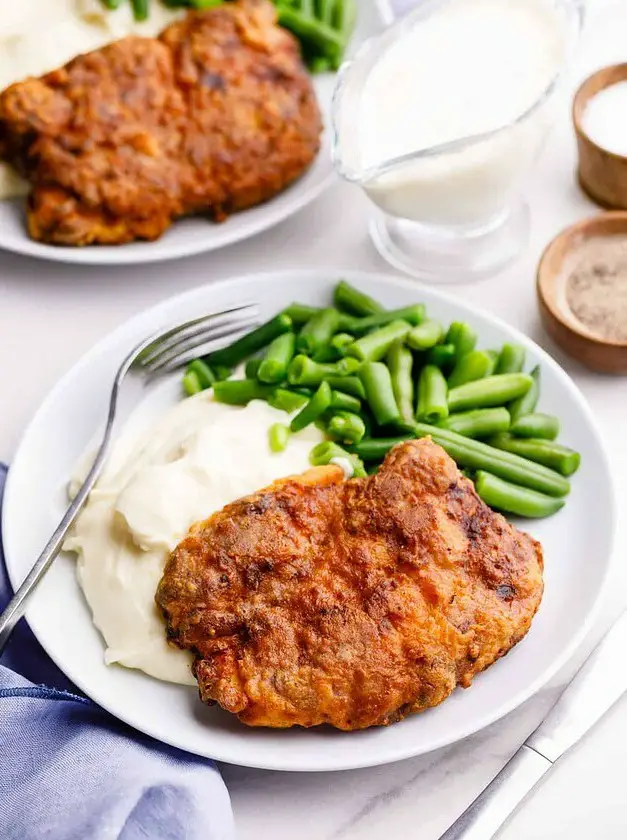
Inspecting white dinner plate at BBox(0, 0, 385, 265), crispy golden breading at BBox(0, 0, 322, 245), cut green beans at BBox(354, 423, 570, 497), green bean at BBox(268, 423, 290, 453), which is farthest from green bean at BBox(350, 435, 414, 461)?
crispy golden breading at BBox(0, 0, 322, 245)

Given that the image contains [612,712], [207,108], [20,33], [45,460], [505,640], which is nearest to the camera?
[505,640]

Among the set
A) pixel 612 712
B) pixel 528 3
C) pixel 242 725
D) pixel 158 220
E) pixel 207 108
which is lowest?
pixel 612 712

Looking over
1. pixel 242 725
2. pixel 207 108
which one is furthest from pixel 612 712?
pixel 207 108

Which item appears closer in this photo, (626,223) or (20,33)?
(626,223)

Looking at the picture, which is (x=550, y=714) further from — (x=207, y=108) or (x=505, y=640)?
(x=207, y=108)

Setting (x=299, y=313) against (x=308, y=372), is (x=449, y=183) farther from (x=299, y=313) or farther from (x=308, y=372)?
(x=308, y=372)

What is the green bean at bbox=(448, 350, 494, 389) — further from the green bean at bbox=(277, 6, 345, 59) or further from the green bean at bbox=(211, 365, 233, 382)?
the green bean at bbox=(277, 6, 345, 59)

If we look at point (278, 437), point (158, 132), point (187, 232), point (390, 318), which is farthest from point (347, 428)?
point (158, 132)
